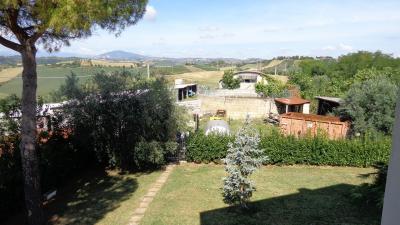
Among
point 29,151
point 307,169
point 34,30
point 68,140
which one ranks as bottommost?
point 307,169

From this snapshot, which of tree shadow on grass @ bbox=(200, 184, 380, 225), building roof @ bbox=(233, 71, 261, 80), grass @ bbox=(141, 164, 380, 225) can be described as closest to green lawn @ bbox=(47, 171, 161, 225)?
grass @ bbox=(141, 164, 380, 225)

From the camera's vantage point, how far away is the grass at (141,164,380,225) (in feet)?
30.6

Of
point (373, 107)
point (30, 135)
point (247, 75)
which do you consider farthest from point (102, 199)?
point (247, 75)

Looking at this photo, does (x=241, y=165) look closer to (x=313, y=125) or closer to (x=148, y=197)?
(x=148, y=197)

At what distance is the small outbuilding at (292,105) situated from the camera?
2719 centimetres

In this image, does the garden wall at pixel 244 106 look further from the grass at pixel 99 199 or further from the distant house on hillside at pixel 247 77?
the distant house on hillside at pixel 247 77

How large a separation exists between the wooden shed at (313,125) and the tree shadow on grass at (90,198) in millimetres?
9763

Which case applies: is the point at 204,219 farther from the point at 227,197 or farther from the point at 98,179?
the point at 98,179

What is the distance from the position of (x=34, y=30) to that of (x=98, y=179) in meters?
7.12

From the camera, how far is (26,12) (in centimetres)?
700

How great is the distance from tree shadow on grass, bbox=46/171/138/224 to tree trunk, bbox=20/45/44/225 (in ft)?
3.54

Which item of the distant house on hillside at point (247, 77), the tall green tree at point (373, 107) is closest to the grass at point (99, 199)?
the tall green tree at point (373, 107)

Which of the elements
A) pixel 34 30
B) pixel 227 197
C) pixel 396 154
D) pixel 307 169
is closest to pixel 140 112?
pixel 227 197

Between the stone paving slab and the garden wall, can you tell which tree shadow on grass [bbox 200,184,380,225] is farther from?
the garden wall
